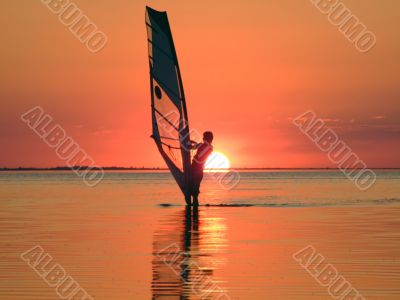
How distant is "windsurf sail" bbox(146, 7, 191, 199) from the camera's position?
106 ft

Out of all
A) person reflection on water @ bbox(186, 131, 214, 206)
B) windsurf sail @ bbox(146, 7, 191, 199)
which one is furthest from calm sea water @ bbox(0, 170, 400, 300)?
windsurf sail @ bbox(146, 7, 191, 199)

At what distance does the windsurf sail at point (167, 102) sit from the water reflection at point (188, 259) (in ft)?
19.3

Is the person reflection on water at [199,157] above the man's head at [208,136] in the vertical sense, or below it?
below

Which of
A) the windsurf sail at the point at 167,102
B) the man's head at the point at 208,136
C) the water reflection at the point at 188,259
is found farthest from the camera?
the windsurf sail at the point at 167,102

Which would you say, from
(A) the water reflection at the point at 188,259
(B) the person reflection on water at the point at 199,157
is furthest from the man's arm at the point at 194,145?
(A) the water reflection at the point at 188,259

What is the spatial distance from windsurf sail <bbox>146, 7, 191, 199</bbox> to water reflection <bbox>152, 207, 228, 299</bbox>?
5886 millimetres

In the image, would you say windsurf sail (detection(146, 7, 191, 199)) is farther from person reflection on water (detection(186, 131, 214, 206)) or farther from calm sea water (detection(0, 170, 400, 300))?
calm sea water (detection(0, 170, 400, 300))

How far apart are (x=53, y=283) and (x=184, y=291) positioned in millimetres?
2194

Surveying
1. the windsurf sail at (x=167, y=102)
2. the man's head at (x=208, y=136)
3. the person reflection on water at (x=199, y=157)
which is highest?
the windsurf sail at (x=167, y=102)

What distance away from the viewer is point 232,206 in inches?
1378

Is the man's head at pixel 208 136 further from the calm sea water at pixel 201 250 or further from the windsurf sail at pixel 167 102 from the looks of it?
the calm sea water at pixel 201 250

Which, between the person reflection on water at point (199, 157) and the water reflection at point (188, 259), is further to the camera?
the person reflection on water at point (199, 157)

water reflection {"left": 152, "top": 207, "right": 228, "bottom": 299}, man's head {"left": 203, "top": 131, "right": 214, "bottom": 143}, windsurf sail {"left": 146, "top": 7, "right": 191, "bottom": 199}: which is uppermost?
windsurf sail {"left": 146, "top": 7, "right": 191, "bottom": 199}

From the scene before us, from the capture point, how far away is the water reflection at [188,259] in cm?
1341
